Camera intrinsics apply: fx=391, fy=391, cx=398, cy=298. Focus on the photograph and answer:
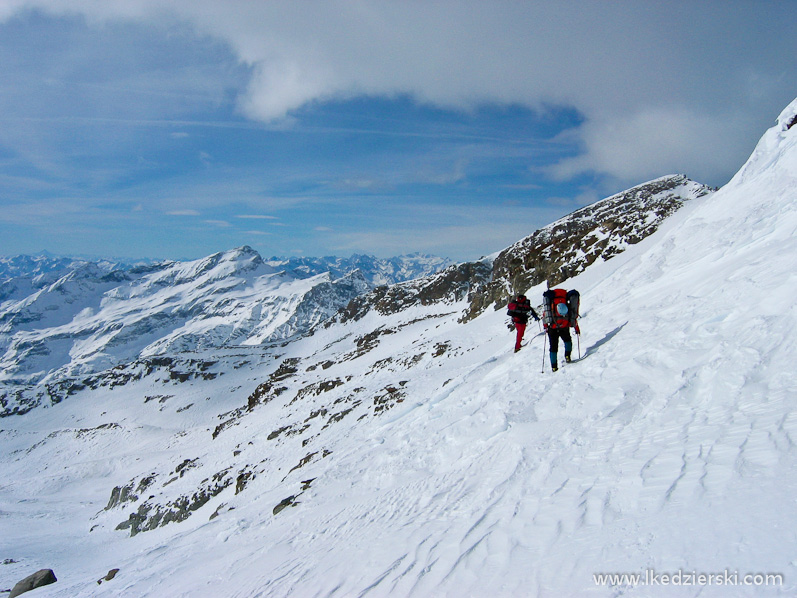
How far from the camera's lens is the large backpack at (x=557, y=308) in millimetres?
11438

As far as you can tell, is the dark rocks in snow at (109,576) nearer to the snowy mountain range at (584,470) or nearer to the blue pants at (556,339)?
the snowy mountain range at (584,470)

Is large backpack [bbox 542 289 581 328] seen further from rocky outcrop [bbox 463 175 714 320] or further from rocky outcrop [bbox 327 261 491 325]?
rocky outcrop [bbox 327 261 491 325]

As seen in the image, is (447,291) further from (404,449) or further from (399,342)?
(404,449)

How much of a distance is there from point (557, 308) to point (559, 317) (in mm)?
269

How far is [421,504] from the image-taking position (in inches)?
326

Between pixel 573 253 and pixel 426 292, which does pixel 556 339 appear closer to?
pixel 573 253

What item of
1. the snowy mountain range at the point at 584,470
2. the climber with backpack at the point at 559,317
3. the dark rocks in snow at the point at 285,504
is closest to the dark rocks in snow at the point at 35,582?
the snowy mountain range at the point at 584,470

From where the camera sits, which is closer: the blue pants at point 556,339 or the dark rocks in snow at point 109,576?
the blue pants at point 556,339

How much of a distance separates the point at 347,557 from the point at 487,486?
297 centimetres

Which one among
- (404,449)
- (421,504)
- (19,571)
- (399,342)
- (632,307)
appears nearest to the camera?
(421,504)

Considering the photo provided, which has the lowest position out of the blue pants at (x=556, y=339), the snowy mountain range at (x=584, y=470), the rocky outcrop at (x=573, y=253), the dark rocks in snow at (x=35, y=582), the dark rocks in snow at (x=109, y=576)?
the dark rocks in snow at (x=35, y=582)

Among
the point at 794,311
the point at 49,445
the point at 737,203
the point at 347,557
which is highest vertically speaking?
the point at 737,203

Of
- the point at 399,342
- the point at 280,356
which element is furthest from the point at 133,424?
the point at 399,342

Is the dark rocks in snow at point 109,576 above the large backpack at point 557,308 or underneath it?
underneath
